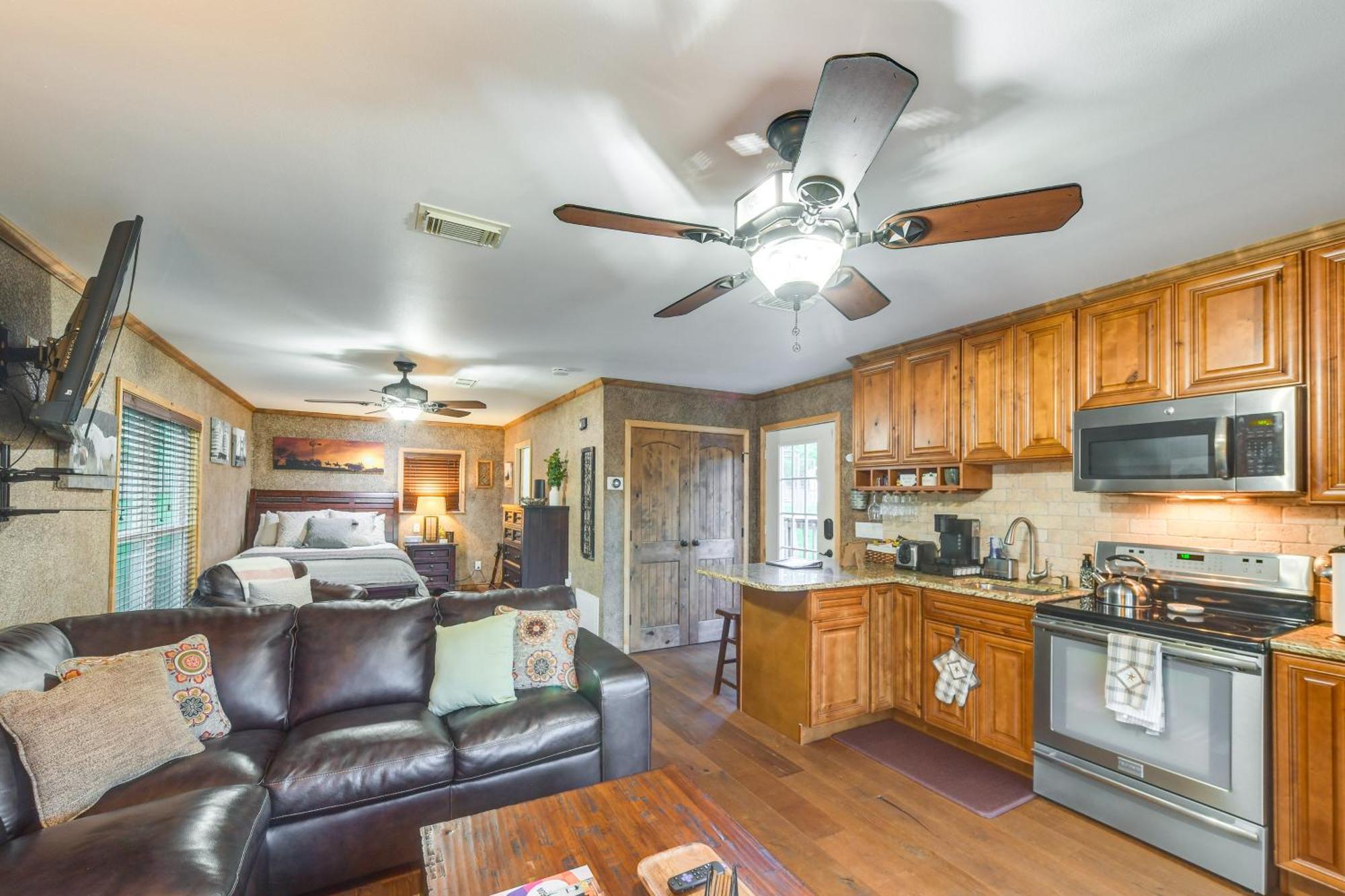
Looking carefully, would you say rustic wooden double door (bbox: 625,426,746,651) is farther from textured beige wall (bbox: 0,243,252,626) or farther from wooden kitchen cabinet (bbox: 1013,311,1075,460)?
textured beige wall (bbox: 0,243,252,626)

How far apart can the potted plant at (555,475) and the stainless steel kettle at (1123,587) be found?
14.9ft

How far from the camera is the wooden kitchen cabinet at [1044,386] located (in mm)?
3160

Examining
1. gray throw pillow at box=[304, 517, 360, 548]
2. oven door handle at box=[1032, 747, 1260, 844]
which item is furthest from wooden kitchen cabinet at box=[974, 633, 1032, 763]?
gray throw pillow at box=[304, 517, 360, 548]

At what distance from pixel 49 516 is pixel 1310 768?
17.0 feet

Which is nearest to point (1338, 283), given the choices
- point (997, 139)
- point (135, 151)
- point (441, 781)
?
point (997, 139)

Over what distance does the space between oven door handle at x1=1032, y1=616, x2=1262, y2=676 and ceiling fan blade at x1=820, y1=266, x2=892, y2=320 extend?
1.74 metres

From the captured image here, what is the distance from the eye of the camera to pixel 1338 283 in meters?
2.29

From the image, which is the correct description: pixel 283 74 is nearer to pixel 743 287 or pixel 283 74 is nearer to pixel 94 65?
pixel 94 65

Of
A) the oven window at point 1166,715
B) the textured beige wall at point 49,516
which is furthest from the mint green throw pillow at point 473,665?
the oven window at point 1166,715

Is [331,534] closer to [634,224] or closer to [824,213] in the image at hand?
[634,224]

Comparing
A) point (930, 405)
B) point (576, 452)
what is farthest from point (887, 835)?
point (576, 452)

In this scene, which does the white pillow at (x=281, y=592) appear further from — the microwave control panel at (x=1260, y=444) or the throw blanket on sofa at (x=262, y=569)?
the microwave control panel at (x=1260, y=444)

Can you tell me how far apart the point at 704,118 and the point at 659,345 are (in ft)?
8.25

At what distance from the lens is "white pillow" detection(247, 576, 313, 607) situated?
318 cm
